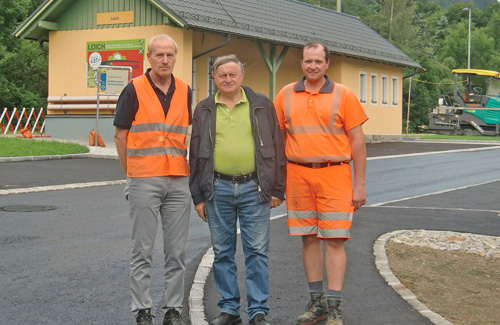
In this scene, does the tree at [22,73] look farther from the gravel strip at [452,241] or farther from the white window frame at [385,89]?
the gravel strip at [452,241]

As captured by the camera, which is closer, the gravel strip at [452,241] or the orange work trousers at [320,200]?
the orange work trousers at [320,200]

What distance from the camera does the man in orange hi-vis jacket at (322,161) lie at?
17.9ft

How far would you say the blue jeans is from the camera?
17.4 ft

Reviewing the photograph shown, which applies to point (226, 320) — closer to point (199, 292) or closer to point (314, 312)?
point (314, 312)

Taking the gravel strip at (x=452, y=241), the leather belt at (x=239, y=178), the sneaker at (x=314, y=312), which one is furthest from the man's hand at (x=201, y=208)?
the gravel strip at (x=452, y=241)

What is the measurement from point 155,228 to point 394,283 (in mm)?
2518

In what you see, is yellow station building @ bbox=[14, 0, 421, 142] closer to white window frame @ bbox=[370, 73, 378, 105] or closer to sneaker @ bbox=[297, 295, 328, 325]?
white window frame @ bbox=[370, 73, 378, 105]

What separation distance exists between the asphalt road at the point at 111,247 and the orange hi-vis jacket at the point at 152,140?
1.12 meters

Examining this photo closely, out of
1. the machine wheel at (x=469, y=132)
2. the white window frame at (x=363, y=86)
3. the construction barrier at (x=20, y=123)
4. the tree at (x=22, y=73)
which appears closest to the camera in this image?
the construction barrier at (x=20, y=123)

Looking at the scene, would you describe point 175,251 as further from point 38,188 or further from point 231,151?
point 38,188

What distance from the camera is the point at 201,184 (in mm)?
5328

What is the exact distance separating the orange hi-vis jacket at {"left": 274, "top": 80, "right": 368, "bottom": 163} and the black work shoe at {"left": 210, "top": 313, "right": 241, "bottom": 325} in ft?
3.93

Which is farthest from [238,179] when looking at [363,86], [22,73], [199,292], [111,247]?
[22,73]

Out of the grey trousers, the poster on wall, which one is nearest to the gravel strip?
the grey trousers
